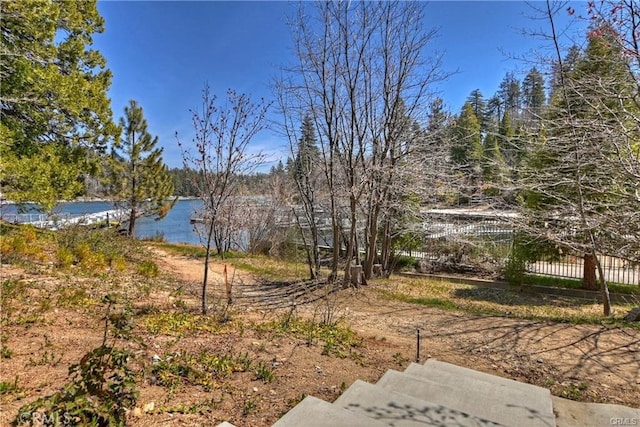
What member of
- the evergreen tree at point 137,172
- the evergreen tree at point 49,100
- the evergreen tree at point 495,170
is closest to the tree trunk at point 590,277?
the evergreen tree at point 495,170

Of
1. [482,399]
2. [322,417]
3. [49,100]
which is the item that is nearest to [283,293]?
[482,399]

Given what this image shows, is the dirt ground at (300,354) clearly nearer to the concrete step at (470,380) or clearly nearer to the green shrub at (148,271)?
the concrete step at (470,380)

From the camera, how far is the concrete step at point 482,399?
2.32 meters

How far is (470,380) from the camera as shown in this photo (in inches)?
115

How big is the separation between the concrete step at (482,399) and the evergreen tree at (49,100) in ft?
23.3

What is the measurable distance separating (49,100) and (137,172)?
9.16 m

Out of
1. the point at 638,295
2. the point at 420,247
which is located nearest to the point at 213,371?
the point at 638,295

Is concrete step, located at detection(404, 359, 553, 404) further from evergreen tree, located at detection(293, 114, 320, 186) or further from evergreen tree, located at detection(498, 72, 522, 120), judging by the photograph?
evergreen tree, located at detection(293, 114, 320, 186)

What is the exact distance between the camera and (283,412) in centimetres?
Result: 232

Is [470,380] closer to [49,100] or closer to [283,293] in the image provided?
[283,293]

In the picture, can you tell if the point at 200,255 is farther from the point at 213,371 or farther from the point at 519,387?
the point at 519,387

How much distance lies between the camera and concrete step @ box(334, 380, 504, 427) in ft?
7.06

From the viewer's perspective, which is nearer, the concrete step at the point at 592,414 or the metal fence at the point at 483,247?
the concrete step at the point at 592,414

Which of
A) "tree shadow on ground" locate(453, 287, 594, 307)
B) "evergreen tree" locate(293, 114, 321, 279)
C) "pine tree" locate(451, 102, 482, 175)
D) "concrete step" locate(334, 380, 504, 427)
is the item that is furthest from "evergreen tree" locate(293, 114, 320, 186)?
"concrete step" locate(334, 380, 504, 427)
